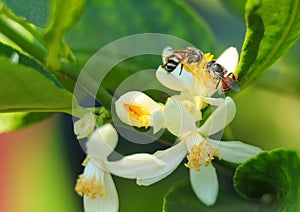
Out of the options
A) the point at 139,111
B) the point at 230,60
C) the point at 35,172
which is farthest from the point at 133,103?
the point at 35,172

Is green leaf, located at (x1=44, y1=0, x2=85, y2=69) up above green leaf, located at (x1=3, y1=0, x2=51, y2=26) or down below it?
above

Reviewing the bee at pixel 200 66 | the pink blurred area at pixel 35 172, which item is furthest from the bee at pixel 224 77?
the pink blurred area at pixel 35 172

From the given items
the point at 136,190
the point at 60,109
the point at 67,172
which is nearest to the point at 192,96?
the point at 60,109

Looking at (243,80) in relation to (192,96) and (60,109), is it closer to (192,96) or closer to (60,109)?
(192,96)

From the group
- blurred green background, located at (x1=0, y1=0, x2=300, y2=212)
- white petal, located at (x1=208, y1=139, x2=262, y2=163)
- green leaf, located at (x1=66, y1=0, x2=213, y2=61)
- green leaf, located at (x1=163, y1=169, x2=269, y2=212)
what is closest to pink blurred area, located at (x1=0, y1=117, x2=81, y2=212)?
blurred green background, located at (x1=0, y1=0, x2=300, y2=212)

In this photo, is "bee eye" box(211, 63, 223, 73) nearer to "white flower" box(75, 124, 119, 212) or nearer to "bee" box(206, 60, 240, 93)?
"bee" box(206, 60, 240, 93)

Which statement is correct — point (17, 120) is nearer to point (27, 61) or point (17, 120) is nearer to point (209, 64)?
point (27, 61)

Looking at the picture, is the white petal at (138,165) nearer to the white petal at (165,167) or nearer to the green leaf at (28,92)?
the white petal at (165,167)

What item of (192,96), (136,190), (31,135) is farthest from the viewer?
(31,135)
